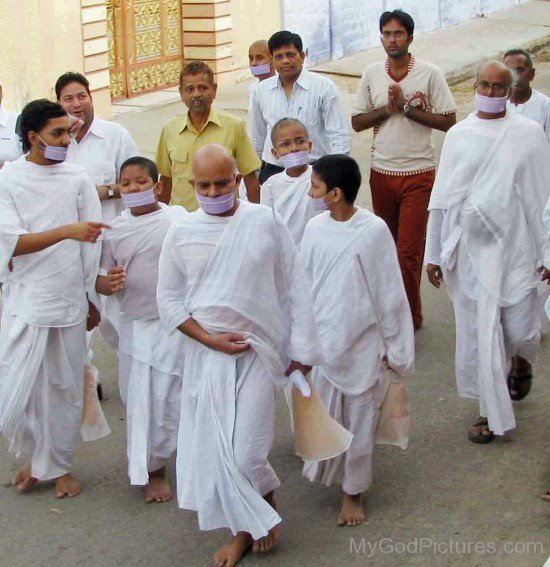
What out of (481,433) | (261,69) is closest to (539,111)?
(261,69)

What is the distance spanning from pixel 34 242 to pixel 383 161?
10.6ft

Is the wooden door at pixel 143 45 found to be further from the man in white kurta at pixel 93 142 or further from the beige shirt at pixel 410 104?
the man in white kurta at pixel 93 142

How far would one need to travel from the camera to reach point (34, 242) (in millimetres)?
5969

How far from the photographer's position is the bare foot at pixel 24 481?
20.9ft

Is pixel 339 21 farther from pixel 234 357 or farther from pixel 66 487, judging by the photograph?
pixel 234 357

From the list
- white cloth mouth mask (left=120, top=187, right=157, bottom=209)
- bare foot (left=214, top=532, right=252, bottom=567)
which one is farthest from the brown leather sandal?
white cloth mouth mask (left=120, top=187, right=157, bottom=209)

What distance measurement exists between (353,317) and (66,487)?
1668 millimetres

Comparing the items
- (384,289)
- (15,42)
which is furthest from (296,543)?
(15,42)

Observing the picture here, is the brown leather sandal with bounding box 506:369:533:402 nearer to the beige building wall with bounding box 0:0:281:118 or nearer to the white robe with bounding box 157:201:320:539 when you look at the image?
the white robe with bounding box 157:201:320:539

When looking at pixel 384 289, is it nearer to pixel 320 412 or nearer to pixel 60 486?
pixel 320 412

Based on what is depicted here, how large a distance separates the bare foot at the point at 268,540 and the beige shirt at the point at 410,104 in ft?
11.1

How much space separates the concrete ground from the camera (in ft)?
18.4

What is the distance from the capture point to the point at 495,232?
6699 millimetres

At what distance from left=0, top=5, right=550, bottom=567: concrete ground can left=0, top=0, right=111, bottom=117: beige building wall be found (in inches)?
301
